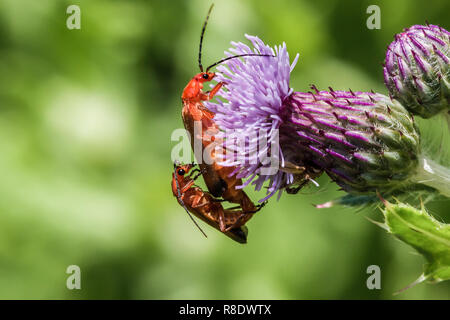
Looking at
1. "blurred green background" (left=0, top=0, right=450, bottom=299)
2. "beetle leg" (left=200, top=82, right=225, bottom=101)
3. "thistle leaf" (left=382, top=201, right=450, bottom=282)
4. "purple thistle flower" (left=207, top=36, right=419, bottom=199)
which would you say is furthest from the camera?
"blurred green background" (left=0, top=0, right=450, bottom=299)

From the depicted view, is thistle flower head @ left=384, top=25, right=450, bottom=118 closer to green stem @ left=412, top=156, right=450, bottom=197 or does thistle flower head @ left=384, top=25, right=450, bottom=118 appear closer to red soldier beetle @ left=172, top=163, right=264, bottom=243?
green stem @ left=412, top=156, right=450, bottom=197

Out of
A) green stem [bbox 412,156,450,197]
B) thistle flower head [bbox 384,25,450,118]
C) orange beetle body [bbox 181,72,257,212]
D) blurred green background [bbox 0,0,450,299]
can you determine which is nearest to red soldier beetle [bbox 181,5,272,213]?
orange beetle body [bbox 181,72,257,212]

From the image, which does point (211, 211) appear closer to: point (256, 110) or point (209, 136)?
point (209, 136)

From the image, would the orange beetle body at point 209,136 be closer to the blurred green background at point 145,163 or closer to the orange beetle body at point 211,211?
the orange beetle body at point 211,211

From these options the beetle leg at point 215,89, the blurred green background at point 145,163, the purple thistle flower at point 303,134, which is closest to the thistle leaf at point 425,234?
the purple thistle flower at point 303,134

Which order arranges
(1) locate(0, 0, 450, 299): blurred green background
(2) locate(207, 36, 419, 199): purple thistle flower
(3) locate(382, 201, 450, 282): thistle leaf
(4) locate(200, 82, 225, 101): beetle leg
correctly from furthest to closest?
(1) locate(0, 0, 450, 299): blurred green background
(4) locate(200, 82, 225, 101): beetle leg
(2) locate(207, 36, 419, 199): purple thistle flower
(3) locate(382, 201, 450, 282): thistle leaf
